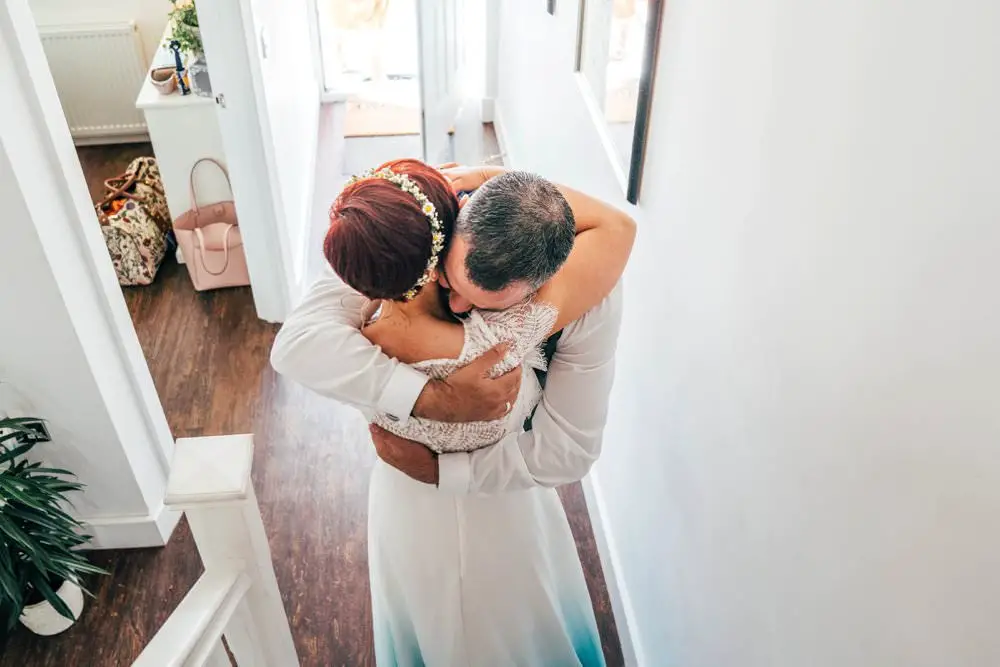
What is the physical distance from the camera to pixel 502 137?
484 cm

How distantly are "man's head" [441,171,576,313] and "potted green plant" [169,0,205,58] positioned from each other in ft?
8.16

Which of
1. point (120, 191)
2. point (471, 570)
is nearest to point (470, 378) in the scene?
point (471, 570)

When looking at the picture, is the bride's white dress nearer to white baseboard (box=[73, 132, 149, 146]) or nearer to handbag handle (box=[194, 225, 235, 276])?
handbag handle (box=[194, 225, 235, 276])

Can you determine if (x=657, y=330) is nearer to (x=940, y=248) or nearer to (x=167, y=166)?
→ (x=940, y=248)

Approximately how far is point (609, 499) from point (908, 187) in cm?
179

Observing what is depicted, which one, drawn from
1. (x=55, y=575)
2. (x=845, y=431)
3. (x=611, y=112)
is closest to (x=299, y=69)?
(x=611, y=112)

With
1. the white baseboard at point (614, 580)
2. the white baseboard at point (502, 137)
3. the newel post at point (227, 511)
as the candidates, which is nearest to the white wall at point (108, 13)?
the white baseboard at point (502, 137)

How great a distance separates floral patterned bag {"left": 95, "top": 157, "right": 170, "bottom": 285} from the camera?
361cm

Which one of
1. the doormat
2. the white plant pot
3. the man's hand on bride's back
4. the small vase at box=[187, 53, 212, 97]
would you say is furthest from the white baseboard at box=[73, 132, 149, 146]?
the man's hand on bride's back

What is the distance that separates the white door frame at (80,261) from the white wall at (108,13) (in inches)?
109

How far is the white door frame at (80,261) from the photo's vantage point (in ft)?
6.03

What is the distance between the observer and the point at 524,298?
4.09 ft

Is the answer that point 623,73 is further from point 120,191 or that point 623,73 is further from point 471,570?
point 120,191

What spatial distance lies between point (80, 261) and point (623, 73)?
144 centimetres
